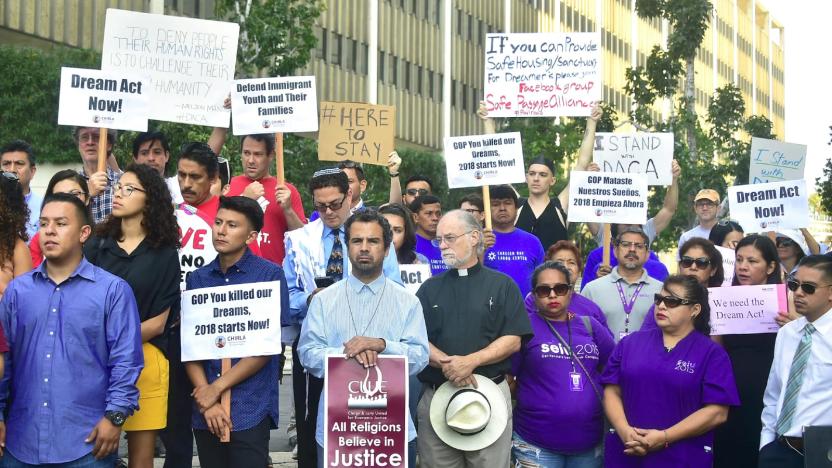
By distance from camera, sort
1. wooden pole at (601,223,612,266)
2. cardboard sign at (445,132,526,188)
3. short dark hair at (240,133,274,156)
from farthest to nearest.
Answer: cardboard sign at (445,132,526,188) < wooden pole at (601,223,612,266) < short dark hair at (240,133,274,156)

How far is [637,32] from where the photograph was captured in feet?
297

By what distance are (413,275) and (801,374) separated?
2.54 metres

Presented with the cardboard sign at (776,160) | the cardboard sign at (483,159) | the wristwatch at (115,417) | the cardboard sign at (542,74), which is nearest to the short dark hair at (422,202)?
the cardboard sign at (483,159)

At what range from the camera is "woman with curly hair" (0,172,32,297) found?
7266 millimetres

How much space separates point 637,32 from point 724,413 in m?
84.5

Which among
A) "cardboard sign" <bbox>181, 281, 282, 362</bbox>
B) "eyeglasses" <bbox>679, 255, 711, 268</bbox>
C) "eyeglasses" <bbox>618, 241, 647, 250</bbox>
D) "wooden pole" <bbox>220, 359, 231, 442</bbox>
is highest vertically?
"eyeglasses" <bbox>618, 241, 647, 250</bbox>

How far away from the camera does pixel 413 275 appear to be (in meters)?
9.02

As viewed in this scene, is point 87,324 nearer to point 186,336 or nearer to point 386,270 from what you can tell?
point 186,336

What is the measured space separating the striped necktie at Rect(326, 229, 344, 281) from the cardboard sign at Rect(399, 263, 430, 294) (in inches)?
15.7

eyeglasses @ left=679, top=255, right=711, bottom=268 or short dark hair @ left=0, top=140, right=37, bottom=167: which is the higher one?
short dark hair @ left=0, top=140, right=37, bottom=167

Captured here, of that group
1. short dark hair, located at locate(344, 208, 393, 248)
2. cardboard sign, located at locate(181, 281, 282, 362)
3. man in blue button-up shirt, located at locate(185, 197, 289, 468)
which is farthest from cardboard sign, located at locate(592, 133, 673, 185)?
cardboard sign, located at locate(181, 281, 282, 362)

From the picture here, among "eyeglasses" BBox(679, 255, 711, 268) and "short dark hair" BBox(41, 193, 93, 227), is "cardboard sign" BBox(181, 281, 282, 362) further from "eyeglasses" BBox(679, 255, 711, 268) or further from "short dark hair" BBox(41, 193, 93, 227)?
"eyeglasses" BBox(679, 255, 711, 268)

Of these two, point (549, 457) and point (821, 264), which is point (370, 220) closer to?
point (549, 457)

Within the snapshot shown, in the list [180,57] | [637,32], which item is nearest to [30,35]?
[180,57]
